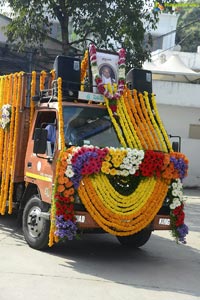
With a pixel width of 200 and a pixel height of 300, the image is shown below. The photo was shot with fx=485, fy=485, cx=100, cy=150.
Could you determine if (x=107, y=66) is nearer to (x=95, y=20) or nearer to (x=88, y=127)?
(x=88, y=127)

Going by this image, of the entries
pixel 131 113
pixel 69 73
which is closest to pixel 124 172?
pixel 131 113

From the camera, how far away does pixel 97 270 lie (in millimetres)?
6246

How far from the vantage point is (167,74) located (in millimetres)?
20844

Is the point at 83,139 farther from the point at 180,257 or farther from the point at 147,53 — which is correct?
the point at 147,53

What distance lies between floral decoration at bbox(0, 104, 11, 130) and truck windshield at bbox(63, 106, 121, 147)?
145 cm

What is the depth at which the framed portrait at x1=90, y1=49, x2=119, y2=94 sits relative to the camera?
7439 millimetres

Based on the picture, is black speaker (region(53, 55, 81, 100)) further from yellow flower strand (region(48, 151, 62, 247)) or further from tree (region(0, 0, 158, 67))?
tree (region(0, 0, 158, 67))

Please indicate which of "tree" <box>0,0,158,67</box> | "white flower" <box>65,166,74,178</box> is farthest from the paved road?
"tree" <box>0,0,158,67</box>

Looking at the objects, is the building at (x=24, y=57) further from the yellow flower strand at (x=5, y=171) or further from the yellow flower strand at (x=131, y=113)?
the yellow flower strand at (x=131, y=113)

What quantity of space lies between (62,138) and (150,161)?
1226mm

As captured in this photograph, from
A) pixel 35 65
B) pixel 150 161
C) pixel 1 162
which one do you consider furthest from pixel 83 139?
pixel 35 65

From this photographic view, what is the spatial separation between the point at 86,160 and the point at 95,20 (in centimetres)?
679

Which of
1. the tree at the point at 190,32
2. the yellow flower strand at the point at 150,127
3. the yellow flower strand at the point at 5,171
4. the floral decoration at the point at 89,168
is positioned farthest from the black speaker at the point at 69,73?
the tree at the point at 190,32

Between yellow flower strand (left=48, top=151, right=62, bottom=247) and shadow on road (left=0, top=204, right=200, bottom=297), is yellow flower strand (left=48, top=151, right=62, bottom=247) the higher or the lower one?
the higher one
